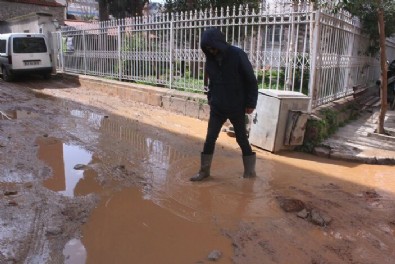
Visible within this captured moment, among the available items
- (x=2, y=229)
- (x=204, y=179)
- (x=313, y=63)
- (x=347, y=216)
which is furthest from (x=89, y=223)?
(x=313, y=63)

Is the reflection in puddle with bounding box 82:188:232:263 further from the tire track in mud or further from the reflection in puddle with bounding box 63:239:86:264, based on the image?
the tire track in mud

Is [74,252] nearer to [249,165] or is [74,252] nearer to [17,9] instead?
[249,165]

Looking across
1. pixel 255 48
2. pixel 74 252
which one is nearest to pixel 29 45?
pixel 255 48

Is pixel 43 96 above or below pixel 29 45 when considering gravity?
below

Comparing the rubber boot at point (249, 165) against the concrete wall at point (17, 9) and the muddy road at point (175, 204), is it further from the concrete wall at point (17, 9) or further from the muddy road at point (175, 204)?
the concrete wall at point (17, 9)

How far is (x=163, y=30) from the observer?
960 centimetres

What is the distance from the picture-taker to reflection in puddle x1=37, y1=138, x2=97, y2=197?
437 cm

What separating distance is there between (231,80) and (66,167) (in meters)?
2.58

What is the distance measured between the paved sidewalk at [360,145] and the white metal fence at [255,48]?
2.66 ft

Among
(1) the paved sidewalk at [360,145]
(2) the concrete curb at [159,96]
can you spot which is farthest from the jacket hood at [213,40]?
(2) the concrete curb at [159,96]

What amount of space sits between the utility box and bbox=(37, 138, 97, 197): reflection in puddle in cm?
273

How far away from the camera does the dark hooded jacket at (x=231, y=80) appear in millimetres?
4269

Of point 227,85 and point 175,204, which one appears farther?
point 227,85

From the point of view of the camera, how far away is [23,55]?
46.3 feet
